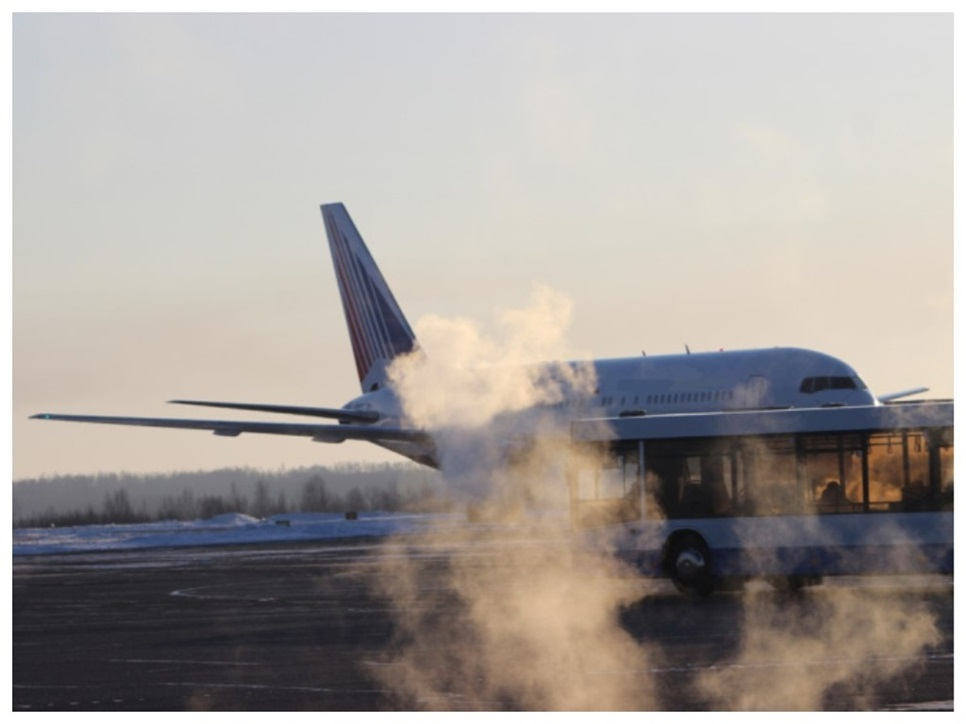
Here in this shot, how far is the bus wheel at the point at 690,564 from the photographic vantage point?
97.1 ft

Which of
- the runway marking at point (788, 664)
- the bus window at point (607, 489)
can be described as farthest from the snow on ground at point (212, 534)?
the runway marking at point (788, 664)

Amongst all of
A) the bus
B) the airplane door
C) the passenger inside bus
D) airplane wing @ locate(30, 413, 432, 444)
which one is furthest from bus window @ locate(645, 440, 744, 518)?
airplane wing @ locate(30, 413, 432, 444)

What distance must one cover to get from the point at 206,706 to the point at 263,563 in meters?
27.6

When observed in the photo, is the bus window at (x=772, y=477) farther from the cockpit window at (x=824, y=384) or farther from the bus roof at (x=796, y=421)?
the cockpit window at (x=824, y=384)

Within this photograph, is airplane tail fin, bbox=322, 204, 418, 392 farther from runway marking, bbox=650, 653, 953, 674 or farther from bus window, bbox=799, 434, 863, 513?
runway marking, bbox=650, 653, 953, 674

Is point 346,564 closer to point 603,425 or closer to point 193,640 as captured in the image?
point 603,425

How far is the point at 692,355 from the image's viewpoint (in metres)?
52.8

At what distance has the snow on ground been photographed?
60.9 m

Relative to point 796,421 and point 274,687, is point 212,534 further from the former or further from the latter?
point 274,687

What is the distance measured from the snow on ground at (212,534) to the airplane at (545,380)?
367cm

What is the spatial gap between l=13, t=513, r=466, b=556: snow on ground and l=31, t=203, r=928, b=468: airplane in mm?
3672

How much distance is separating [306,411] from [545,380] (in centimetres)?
735

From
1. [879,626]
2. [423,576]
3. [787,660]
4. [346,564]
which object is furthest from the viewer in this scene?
[346,564]

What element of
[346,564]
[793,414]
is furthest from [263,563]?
[793,414]
